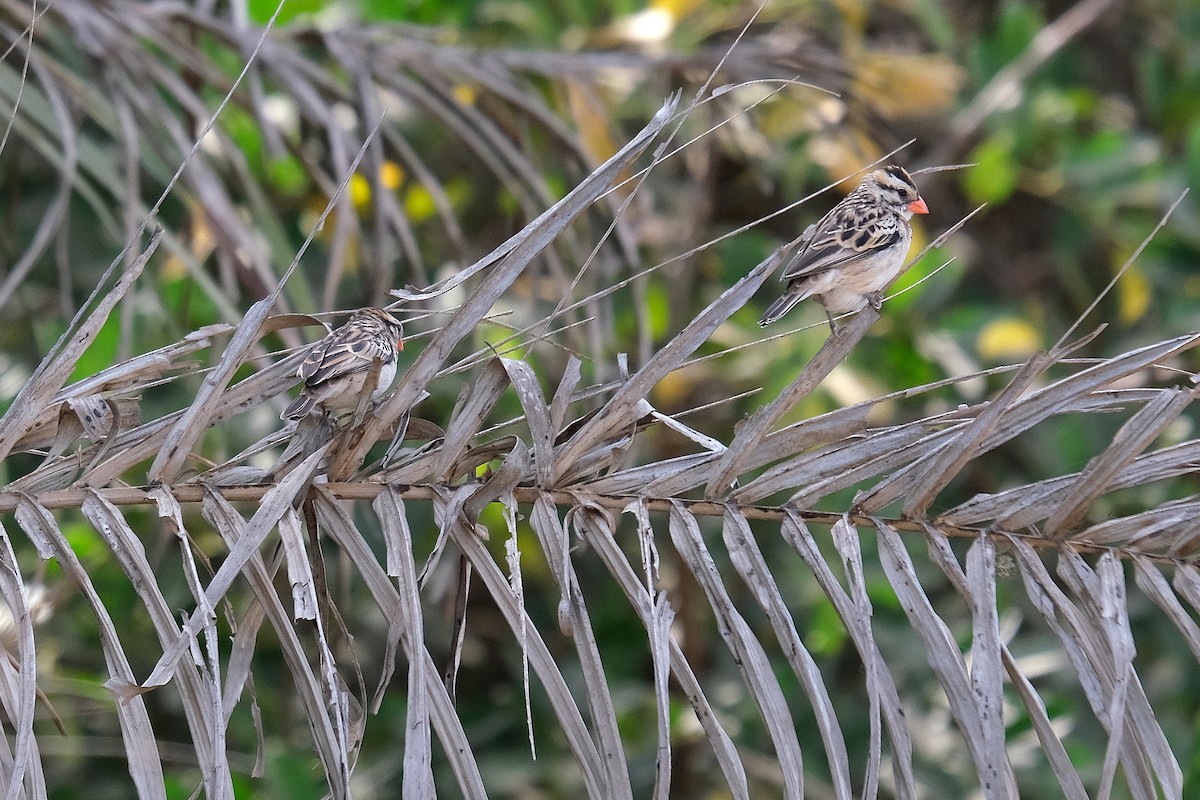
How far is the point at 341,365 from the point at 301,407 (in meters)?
0.12

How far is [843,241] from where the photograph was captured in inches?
145

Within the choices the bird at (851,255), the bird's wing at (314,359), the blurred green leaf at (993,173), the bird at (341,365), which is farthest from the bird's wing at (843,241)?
the blurred green leaf at (993,173)

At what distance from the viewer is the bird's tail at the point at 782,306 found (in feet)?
11.3

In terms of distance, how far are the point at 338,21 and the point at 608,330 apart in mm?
2360

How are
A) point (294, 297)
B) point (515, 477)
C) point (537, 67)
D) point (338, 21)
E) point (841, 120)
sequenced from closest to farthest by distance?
1. point (515, 477)
2. point (294, 297)
3. point (537, 67)
4. point (841, 120)
5. point (338, 21)

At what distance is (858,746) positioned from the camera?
6.13 metres

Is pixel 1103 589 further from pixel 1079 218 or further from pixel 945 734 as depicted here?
pixel 1079 218

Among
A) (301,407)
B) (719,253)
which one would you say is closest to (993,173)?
(719,253)

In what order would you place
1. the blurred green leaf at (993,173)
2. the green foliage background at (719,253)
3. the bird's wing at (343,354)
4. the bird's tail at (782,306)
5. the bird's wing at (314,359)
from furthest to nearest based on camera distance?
the blurred green leaf at (993,173) → the green foliage background at (719,253) → the bird's tail at (782,306) → the bird's wing at (343,354) → the bird's wing at (314,359)

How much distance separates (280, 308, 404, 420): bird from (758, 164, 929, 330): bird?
980 mm

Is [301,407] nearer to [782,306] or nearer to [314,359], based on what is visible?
[314,359]

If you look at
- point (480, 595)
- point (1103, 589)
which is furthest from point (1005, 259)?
point (1103, 589)

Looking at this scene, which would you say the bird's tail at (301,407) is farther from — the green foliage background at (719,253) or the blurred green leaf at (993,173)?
the blurred green leaf at (993,173)

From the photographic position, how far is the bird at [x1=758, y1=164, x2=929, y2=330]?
3.63m
